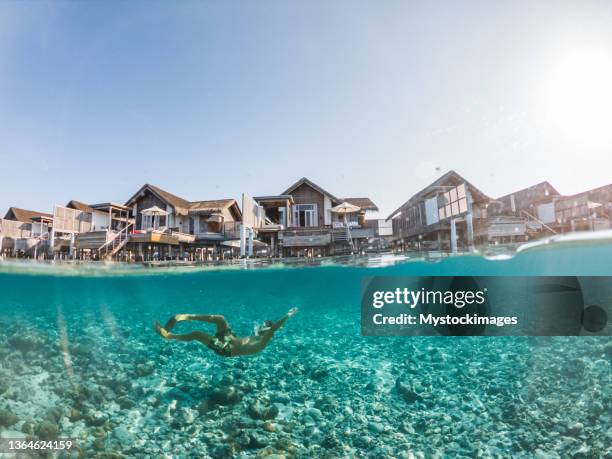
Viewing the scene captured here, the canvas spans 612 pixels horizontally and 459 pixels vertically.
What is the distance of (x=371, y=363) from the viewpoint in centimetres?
754

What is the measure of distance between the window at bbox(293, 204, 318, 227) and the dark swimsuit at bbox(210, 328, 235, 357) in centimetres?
1489

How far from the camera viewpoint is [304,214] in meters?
20.7

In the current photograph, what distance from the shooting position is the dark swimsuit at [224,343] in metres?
Answer: 5.79

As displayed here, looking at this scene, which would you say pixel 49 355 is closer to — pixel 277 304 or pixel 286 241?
pixel 286 241

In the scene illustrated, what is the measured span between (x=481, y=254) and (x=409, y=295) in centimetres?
921

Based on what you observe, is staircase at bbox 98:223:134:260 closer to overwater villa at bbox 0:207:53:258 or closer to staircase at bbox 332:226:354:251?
overwater villa at bbox 0:207:53:258

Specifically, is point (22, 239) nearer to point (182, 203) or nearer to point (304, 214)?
point (182, 203)

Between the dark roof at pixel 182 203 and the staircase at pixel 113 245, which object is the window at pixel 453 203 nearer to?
the dark roof at pixel 182 203

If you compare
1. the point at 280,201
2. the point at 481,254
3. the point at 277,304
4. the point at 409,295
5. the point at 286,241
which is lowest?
the point at 277,304

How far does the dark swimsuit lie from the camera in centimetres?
579

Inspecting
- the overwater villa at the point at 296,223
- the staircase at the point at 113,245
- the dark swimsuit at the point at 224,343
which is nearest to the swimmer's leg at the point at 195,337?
the dark swimsuit at the point at 224,343

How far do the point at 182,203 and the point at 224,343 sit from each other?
56.7 feet


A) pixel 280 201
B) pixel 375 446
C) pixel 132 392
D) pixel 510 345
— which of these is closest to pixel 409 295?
pixel 375 446

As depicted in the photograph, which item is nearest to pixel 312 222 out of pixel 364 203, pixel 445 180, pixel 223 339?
pixel 364 203
